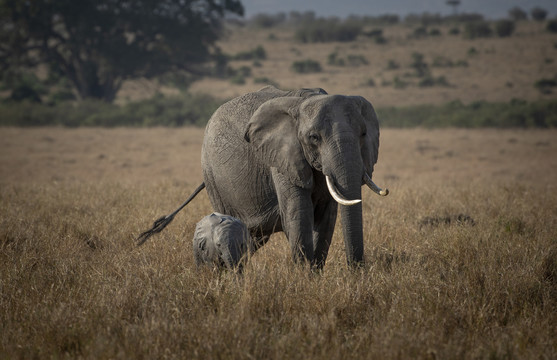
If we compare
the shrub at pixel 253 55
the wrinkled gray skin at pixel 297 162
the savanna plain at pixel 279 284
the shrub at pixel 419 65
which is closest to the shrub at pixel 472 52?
the shrub at pixel 419 65

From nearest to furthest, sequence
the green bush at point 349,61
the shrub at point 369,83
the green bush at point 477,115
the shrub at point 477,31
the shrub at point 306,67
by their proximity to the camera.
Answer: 1. the green bush at point 477,115
2. the shrub at point 369,83
3. the shrub at point 306,67
4. the green bush at point 349,61
5. the shrub at point 477,31

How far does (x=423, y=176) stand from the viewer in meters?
15.8

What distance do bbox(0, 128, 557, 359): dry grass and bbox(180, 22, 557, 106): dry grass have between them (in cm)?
2652

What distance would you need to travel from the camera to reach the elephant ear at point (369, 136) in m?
4.88

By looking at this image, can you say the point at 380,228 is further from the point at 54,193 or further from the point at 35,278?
the point at 54,193

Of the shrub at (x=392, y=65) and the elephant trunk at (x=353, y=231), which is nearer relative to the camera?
the elephant trunk at (x=353, y=231)

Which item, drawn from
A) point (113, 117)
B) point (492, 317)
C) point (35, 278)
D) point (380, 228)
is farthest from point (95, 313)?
point (113, 117)

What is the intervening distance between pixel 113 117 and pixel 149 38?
8441 millimetres

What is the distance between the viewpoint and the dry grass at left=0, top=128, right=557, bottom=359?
12.2ft

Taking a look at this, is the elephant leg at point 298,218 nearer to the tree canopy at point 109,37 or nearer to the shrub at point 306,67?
the tree canopy at point 109,37

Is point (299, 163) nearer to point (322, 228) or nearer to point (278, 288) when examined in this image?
point (322, 228)

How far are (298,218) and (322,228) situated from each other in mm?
491

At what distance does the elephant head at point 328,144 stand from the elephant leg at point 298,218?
0.10 m

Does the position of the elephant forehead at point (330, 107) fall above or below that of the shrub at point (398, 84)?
above
